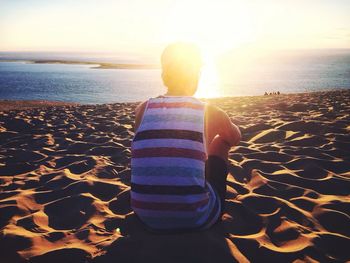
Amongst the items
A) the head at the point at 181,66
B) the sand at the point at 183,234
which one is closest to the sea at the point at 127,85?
the sand at the point at 183,234

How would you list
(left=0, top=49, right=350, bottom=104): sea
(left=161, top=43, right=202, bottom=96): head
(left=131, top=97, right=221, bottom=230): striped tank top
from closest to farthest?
(left=131, top=97, right=221, bottom=230): striped tank top, (left=161, top=43, right=202, bottom=96): head, (left=0, top=49, right=350, bottom=104): sea

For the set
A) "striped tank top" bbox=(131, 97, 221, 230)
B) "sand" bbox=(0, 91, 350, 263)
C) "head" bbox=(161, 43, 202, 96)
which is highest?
"head" bbox=(161, 43, 202, 96)

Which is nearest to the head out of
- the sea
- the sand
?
the sand

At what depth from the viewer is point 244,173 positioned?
4145 millimetres

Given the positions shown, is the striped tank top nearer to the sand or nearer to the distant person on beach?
the distant person on beach

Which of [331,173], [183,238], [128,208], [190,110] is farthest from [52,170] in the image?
[331,173]

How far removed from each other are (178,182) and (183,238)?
624 mm

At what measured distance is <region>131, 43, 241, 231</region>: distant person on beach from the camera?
88.8 inches

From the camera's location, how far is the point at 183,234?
2641mm

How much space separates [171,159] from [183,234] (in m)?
0.76

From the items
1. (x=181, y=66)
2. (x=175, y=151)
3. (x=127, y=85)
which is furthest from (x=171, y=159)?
(x=127, y=85)

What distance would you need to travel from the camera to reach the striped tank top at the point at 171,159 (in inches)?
88.7

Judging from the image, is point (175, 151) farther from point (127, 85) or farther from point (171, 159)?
point (127, 85)

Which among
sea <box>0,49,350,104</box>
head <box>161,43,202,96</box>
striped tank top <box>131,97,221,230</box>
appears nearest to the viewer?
striped tank top <box>131,97,221,230</box>
